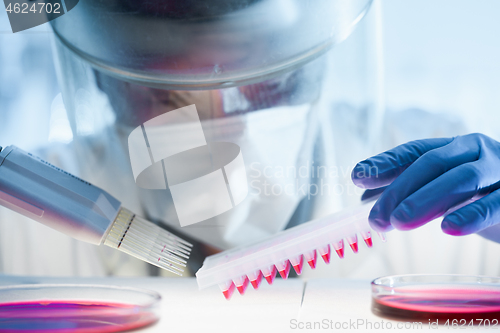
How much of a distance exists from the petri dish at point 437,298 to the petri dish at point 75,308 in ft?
0.76

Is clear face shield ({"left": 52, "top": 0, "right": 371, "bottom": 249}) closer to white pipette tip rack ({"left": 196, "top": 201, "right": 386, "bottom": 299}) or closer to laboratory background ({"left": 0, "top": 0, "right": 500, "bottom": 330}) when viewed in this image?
laboratory background ({"left": 0, "top": 0, "right": 500, "bottom": 330})

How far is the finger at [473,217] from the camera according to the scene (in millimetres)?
386

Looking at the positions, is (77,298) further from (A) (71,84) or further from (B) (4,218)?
(B) (4,218)

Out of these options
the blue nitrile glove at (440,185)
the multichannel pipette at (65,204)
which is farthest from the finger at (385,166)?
the multichannel pipette at (65,204)

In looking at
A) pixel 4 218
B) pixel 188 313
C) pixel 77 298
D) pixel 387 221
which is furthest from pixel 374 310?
pixel 4 218

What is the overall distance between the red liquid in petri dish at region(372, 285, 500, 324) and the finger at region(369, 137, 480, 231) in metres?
0.07

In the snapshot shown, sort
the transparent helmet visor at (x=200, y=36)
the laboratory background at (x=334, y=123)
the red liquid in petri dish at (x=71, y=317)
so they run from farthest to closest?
the laboratory background at (x=334, y=123) → the transparent helmet visor at (x=200, y=36) → the red liquid in petri dish at (x=71, y=317)

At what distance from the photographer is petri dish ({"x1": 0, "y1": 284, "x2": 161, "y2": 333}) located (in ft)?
1.08

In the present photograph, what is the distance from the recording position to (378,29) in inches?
28.7

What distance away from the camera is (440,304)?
0.36 meters

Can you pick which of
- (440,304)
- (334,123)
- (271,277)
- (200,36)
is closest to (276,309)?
(271,277)

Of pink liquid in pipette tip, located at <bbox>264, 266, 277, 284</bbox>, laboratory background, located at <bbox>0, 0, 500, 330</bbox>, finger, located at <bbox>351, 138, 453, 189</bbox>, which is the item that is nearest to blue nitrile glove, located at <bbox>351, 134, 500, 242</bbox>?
finger, located at <bbox>351, 138, 453, 189</bbox>

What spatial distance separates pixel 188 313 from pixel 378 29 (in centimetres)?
62

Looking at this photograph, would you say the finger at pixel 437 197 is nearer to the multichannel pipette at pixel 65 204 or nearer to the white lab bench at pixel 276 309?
the white lab bench at pixel 276 309
